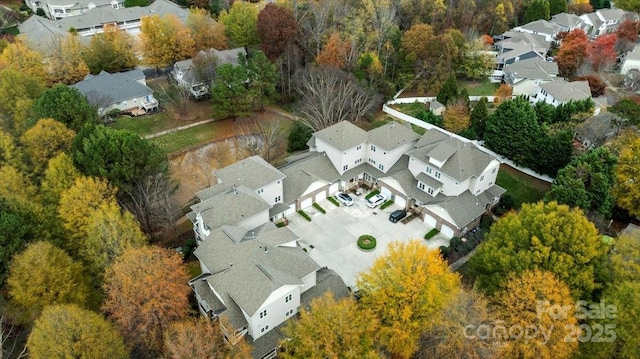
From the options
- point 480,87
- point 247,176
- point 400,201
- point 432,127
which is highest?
point 247,176

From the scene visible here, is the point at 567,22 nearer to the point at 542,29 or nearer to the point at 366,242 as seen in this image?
the point at 542,29

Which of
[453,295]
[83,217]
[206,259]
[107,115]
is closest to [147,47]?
[107,115]

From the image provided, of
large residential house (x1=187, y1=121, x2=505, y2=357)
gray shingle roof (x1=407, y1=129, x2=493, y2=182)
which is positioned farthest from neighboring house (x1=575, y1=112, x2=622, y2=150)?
gray shingle roof (x1=407, y1=129, x2=493, y2=182)

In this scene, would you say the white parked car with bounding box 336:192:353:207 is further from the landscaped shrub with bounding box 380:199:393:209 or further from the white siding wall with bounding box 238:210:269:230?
the white siding wall with bounding box 238:210:269:230

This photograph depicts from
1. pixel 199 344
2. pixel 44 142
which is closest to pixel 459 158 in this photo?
pixel 199 344

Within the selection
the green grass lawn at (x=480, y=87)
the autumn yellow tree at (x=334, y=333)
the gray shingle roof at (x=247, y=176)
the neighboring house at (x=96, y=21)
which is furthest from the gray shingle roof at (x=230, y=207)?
the neighboring house at (x=96, y=21)

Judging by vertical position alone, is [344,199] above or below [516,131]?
below

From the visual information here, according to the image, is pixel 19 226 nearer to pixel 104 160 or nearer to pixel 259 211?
pixel 104 160
